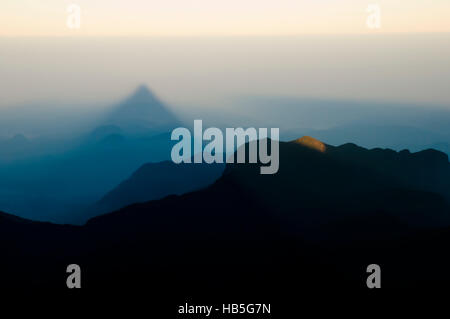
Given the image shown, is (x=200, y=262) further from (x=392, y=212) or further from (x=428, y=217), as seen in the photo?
(x=428, y=217)

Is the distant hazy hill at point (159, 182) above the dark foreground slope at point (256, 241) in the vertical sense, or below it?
above

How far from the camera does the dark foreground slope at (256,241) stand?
40.3 meters

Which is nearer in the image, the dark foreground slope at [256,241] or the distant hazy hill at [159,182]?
the dark foreground slope at [256,241]

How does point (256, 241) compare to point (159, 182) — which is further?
point (159, 182)

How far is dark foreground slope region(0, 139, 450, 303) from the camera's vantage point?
4028 centimetres

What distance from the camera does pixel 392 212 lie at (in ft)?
164

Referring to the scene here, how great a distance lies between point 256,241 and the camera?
44.5 metres

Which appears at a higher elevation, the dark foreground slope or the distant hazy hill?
the distant hazy hill

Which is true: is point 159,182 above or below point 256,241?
above

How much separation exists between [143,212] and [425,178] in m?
37.5

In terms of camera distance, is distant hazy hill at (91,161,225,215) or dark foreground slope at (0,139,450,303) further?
distant hazy hill at (91,161,225,215)
